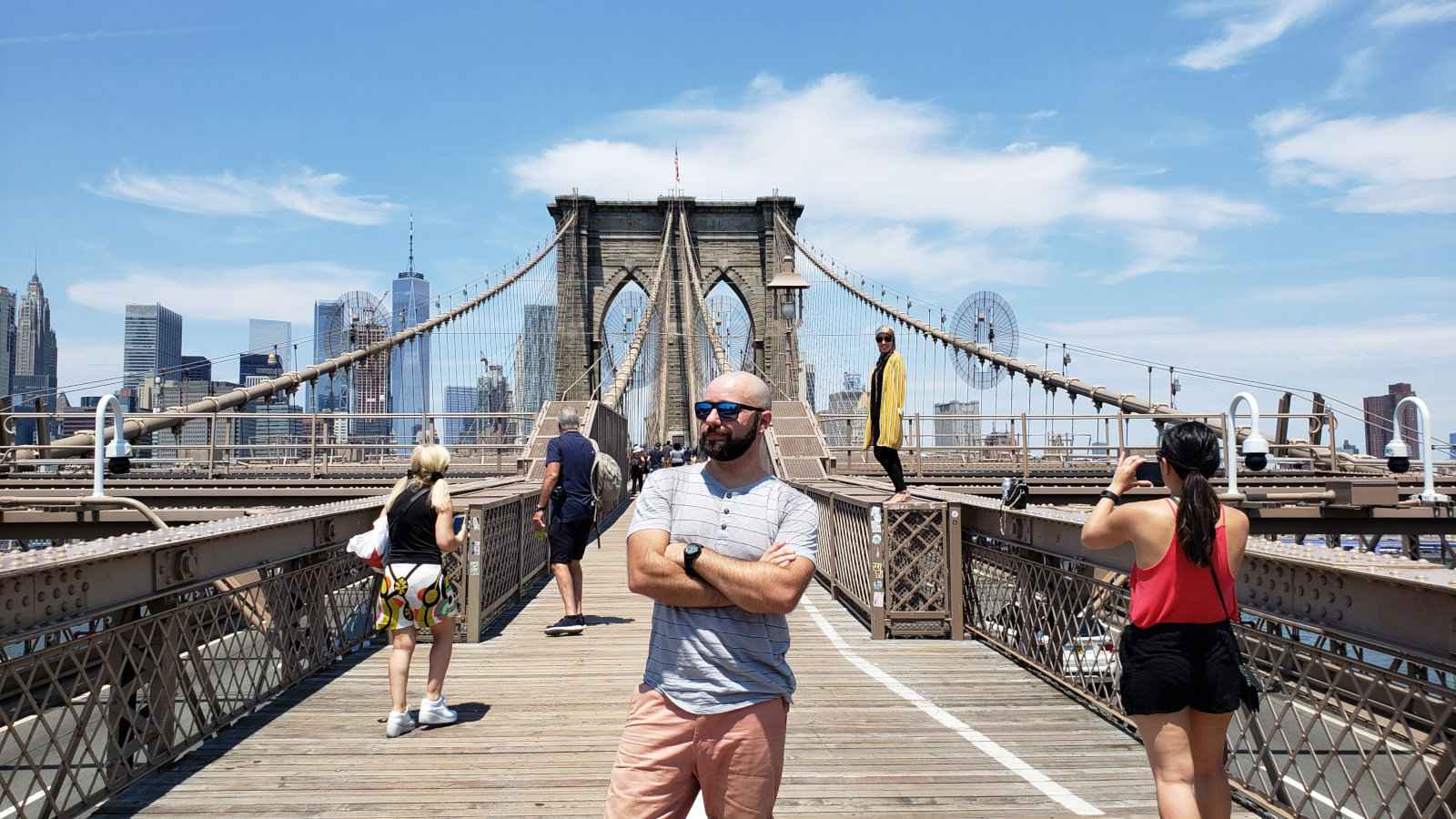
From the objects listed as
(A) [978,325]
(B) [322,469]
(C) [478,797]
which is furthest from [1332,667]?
(A) [978,325]

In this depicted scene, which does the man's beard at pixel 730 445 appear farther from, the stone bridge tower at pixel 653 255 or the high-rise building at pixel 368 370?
the stone bridge tower at pixel 653 255

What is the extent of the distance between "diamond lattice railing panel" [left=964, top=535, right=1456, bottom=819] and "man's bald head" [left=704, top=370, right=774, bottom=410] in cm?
220

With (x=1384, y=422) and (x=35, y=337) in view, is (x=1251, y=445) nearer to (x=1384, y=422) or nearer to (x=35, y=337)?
(x=1384, y=422)

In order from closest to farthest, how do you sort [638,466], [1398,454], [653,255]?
[1398,454] < [638,466] < [653,255]

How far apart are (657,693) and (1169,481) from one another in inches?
70.1

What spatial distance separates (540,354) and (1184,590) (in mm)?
45865

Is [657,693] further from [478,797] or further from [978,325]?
[978,325]

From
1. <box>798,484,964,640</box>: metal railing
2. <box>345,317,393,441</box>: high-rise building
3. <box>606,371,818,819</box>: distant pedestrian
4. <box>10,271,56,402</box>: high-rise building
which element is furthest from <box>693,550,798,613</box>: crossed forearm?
<box>10,271,56,402</box>: high-rise building

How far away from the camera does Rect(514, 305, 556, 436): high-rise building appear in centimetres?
4719

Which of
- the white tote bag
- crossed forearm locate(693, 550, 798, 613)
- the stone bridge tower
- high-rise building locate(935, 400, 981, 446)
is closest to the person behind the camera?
crossed forearm locate(693, 550, 798, 613)

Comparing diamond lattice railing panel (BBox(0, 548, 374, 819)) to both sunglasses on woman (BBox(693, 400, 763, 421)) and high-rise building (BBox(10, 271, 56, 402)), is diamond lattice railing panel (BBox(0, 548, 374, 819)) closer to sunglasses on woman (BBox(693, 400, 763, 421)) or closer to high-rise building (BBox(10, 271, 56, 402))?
sunglasses on woman (BBox(693, 400, 763, 421))

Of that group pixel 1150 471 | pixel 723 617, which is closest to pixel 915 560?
pixel 1150 471

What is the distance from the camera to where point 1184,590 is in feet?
10.7

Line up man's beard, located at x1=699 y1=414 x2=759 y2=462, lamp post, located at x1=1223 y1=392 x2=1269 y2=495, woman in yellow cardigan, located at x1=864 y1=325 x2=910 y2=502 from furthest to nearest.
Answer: lamp post, located at x1=1223 y1=392 x2=1269 y2=495
woman in yellow cardigan, located at x1=864 y1=325 x2=910 y2=502
man's beard, located at x1=699 y1=414 x2=759 y2=462
